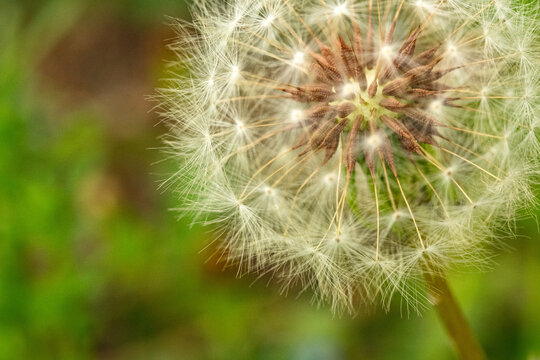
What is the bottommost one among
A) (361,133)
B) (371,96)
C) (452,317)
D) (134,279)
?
(134,279)

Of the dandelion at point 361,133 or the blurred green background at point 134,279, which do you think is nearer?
the dandelion at point 361,133

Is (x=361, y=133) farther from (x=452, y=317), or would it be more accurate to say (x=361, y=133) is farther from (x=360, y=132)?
(x=452, y=317)

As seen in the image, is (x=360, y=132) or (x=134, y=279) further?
(x=134, y=279)

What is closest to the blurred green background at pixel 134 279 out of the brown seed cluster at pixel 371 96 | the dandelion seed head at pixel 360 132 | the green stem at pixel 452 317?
the dandelion seed head at pixel 360 132

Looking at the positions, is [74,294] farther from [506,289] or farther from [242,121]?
[506,289]

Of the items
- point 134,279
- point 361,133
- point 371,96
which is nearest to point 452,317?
point 361,133

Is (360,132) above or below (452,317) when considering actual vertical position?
above

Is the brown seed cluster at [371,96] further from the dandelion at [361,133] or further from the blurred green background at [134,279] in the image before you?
the blurred green background at [134,279]

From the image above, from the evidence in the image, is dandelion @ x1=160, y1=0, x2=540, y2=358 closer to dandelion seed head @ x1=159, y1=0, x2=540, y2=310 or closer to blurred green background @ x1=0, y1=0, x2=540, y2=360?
dandelion seed head @ x1=159, y1=0, x2=540, y2=310

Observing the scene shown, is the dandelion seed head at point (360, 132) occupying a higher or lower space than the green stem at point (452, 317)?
higher
